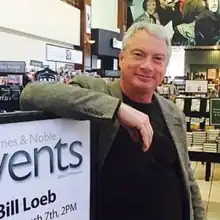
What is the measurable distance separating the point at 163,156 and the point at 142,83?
0.26 meters

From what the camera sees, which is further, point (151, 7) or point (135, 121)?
point (151, 7)

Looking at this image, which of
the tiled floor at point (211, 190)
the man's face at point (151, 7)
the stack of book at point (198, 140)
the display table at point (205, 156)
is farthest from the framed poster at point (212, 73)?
the display table at point (205, 156)

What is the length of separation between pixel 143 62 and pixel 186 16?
12093 mm

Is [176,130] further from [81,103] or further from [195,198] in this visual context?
[81,103]

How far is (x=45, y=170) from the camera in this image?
992mm

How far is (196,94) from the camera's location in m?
9.99

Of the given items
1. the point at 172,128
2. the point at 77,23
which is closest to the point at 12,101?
the point at 172,128

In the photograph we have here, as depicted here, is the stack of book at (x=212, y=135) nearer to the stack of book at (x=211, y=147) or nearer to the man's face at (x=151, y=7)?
the stack of book at (x=211, y=147)

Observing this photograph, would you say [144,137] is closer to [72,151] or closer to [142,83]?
[72,151]

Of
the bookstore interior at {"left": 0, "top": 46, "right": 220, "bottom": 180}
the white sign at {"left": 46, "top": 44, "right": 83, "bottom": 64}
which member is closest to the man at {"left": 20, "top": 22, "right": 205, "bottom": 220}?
the bookstore interior at {"left": 0, "top": 46, "right": 220, "bottom": 180}

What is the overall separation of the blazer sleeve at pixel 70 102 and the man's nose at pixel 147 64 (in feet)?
1.19

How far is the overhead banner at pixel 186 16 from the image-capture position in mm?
12781

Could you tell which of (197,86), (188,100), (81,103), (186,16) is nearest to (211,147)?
(188,100)

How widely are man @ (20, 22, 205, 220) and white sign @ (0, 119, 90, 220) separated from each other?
0.08 m
